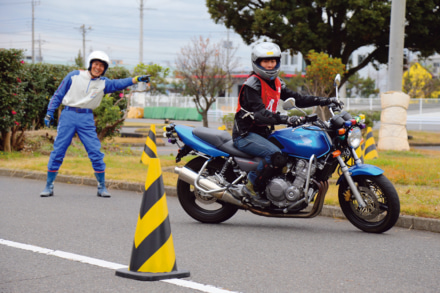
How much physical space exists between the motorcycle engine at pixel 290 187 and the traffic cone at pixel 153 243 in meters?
2.08

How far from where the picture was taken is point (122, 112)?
59.7ft

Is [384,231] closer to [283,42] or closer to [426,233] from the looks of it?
[426,233]

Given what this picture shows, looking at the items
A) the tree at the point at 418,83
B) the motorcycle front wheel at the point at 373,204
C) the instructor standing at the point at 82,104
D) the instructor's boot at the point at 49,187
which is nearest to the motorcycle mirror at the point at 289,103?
the motorcycle front wheel at the point at 373,204

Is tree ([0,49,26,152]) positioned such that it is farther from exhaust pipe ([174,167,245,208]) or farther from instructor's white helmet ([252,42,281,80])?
instructor's white helmet ([252,42,281,80])

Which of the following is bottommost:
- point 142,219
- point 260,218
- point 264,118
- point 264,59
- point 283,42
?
point 260,218

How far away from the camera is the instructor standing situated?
354 inches

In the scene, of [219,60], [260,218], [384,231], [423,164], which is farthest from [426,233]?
[219,60]

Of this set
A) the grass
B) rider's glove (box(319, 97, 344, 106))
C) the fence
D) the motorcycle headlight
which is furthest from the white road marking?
the fence

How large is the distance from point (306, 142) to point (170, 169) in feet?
18.1

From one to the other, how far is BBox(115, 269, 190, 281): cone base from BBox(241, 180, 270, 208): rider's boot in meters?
2.17

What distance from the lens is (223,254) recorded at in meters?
5.56

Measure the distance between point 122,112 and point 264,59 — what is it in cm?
1196

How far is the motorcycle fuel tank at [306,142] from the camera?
6.44m

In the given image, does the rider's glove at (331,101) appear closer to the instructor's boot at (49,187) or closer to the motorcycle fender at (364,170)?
the motorcycle fender at (364,170)
